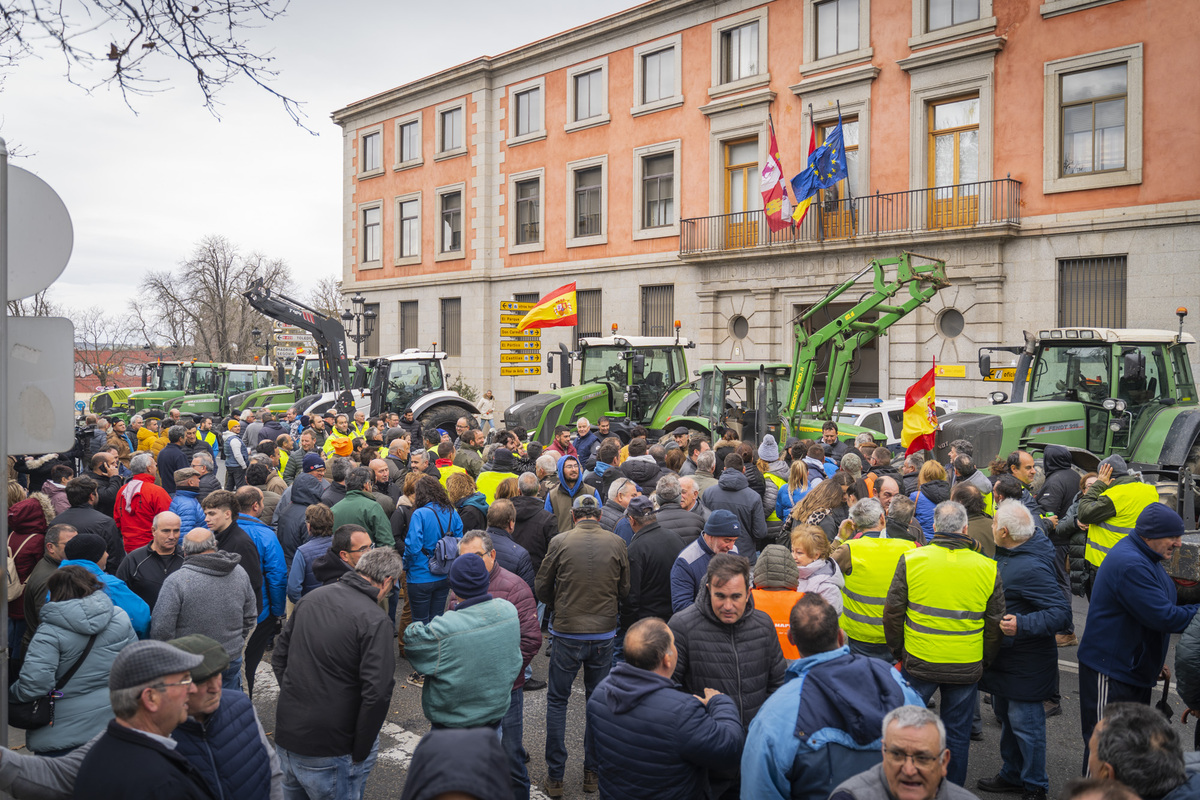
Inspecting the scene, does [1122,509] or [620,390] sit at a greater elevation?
[620,390]

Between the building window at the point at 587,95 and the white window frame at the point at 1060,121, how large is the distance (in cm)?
1303

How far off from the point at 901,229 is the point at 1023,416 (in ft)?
34.0

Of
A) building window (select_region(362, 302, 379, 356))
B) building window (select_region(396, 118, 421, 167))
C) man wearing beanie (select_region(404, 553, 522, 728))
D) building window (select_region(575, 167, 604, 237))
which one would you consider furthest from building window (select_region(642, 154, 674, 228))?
man wearing beanie (select_region(404, 553, 522, 728))

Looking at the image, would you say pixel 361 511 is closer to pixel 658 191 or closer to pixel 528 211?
pixel 658 191

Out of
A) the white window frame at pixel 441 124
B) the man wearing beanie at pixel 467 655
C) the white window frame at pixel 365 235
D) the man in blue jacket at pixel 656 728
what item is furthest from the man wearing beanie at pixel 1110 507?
the white window frame at pixel 365 235

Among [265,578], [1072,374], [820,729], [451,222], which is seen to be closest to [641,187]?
[451,222]

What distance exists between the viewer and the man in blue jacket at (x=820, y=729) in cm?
317

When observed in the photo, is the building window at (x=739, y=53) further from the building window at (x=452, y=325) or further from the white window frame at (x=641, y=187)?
the building window at (x=452, y=325)

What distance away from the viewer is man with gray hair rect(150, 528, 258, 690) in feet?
15.9

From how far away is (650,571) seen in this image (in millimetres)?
6020

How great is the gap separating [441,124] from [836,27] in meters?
15.9

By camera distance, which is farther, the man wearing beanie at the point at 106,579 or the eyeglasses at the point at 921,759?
the man wearing beanie at the point at 106,579

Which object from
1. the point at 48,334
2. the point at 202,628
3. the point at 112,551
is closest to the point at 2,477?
the point at 48,334

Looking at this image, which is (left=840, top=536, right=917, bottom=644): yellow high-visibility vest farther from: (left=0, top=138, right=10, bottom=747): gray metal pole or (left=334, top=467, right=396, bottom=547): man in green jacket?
(left=0, top=138, right=10, bottom=747): gray metal pole
